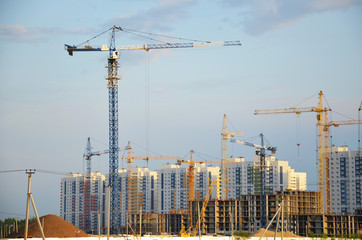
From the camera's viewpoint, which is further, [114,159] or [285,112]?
[285,112]

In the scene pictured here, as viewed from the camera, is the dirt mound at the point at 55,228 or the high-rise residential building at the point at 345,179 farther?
the high-rise residential building at the point at 345,179

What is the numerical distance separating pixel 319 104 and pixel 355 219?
131 ft

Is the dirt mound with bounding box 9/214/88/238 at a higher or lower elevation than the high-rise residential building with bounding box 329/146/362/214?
lower

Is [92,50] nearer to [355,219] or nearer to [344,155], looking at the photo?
[355,219]

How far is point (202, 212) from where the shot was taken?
455 ft

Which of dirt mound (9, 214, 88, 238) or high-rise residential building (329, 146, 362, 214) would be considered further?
high-rise residential building (329, 146, 362, 214)

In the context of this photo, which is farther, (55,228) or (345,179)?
(345,179)

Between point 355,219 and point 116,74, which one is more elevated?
point 116,74

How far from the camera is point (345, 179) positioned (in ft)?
636

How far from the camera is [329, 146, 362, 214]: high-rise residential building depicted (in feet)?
621

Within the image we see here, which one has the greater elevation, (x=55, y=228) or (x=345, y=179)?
(x=345, y=179)

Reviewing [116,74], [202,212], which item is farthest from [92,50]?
[202,212]

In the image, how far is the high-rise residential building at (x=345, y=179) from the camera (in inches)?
7456

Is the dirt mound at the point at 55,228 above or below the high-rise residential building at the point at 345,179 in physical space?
below
